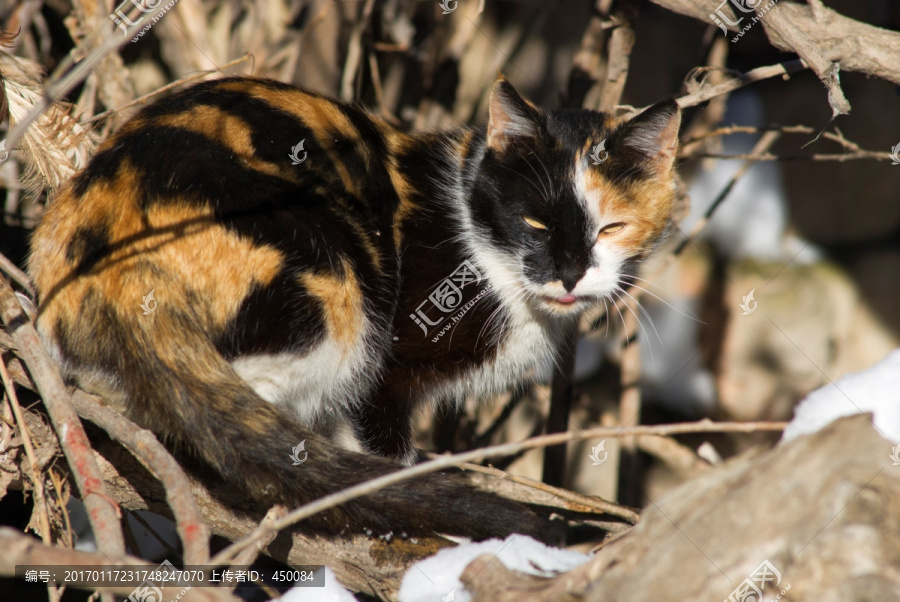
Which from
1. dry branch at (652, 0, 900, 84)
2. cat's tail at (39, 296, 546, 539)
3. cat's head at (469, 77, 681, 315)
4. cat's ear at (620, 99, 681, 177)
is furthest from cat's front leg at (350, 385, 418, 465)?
dry branch at (652, 0, 900, 84)

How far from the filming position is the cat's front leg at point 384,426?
7.64ft

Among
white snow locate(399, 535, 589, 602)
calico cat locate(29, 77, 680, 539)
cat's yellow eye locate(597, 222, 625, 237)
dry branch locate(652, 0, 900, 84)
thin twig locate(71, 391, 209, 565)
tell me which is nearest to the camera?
thin twig locate(71, 391, 209, 565)

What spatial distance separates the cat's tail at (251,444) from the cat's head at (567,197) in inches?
29.2

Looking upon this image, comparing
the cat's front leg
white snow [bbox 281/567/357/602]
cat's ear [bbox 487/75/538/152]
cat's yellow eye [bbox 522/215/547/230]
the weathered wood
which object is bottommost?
the cat's front leg

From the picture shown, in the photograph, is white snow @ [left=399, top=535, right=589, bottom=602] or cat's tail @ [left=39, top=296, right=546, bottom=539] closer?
white snow @ [left=399, top=535, right=589, bottom=602]

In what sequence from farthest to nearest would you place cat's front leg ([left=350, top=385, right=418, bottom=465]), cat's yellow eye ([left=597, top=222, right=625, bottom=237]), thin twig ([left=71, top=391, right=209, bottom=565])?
1. cat's front leg ([left=350, top=385, right=418, bottom=465])
2. cat's yellow eye ([left=597, top=222, right=625, bottom=237])
3. thin twig ([left=71, top=391, right=209, bottom=565])

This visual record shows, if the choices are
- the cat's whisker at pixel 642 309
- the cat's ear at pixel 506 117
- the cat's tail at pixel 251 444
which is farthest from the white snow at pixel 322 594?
the cat's ear at pixel 506 117

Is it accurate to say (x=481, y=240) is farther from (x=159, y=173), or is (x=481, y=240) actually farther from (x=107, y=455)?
(x=107, y=455)

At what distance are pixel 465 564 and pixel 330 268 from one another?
33.5 inches

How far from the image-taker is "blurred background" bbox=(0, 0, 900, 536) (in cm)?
332

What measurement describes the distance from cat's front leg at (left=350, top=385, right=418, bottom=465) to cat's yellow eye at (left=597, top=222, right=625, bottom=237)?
83 centimetres

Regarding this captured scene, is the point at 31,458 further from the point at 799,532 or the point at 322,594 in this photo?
the point at 799,532

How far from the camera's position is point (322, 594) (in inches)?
61.2

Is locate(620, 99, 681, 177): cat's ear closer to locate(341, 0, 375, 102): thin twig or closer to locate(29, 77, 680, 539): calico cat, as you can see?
locate(29, 77, 680, 539): calico cat
